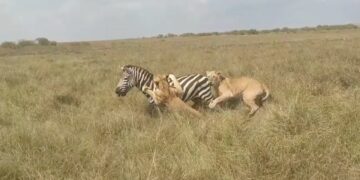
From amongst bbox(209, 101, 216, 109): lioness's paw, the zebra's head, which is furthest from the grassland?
the zebra's head

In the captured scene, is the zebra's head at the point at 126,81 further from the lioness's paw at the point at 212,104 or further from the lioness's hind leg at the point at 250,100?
the lioness's hind leg at the point at 250,100

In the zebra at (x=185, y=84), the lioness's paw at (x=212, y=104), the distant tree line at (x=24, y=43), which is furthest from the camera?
the distant tree line at (x=24, y=43)

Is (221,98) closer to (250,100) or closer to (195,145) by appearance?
(250,100)

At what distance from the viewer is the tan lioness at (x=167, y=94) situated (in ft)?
27.1

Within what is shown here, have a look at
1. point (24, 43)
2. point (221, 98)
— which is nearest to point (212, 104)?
point (221, 98)

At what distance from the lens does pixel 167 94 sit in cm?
846

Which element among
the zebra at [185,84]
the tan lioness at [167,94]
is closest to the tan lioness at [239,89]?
the zebra at [185,84]

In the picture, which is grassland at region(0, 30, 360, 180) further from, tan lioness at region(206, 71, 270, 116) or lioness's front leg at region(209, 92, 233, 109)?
tan lioness at region(206, 71, 270, 116)

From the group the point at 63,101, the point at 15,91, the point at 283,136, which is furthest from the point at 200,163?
the point at 15,91

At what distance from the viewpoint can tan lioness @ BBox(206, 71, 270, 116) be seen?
889cm

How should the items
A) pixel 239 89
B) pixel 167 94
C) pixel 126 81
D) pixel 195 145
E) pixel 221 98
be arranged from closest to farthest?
pixel 195 145 → pixel 167 94 → pixel 221 98 → pixel 239 89 → pixel 126 81

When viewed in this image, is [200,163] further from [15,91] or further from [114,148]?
[15,91]

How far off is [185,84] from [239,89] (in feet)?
2.96

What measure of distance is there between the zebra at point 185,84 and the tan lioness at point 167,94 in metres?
0.35
